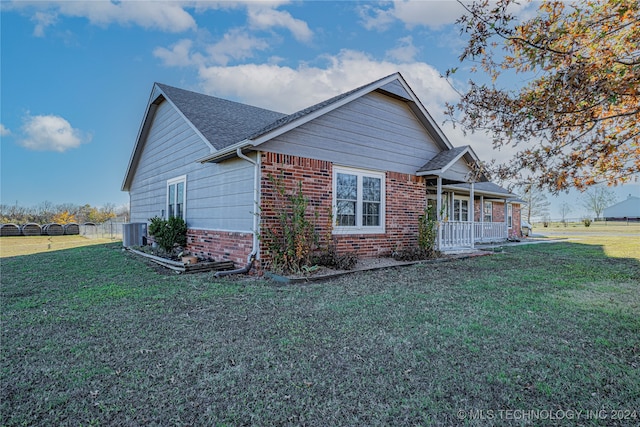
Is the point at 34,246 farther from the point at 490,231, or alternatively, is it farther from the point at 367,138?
the point at 490,231

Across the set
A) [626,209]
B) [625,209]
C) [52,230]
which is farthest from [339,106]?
[625,209]

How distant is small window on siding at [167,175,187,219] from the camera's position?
1064 centimetres

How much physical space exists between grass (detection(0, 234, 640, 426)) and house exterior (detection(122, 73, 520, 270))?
250 cm

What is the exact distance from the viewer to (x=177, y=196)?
36.6 ft

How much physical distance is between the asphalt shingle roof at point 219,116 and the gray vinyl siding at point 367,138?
1778 mm

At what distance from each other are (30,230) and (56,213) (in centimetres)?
729

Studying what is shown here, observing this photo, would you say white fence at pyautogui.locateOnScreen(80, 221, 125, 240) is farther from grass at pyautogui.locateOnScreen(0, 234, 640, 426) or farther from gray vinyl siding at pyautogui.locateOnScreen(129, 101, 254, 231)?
grass at pyautogui.locateOnScreen(0, 234, 640, 426)

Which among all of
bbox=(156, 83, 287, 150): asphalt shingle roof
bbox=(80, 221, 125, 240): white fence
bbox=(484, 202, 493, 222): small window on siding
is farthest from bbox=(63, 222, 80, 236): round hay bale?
bbox=(484, 202, 493, 222): small window on siding

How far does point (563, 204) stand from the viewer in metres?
65.1

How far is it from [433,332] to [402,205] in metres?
6.48

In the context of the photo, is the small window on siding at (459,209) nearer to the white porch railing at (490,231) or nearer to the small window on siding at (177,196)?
the white porch railing at (490,231)

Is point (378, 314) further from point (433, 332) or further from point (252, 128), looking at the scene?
point (252, 128)

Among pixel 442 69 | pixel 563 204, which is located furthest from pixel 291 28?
pixel 563 204

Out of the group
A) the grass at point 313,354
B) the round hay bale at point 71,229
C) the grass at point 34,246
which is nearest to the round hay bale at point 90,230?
the round hay bale at point 71,229
